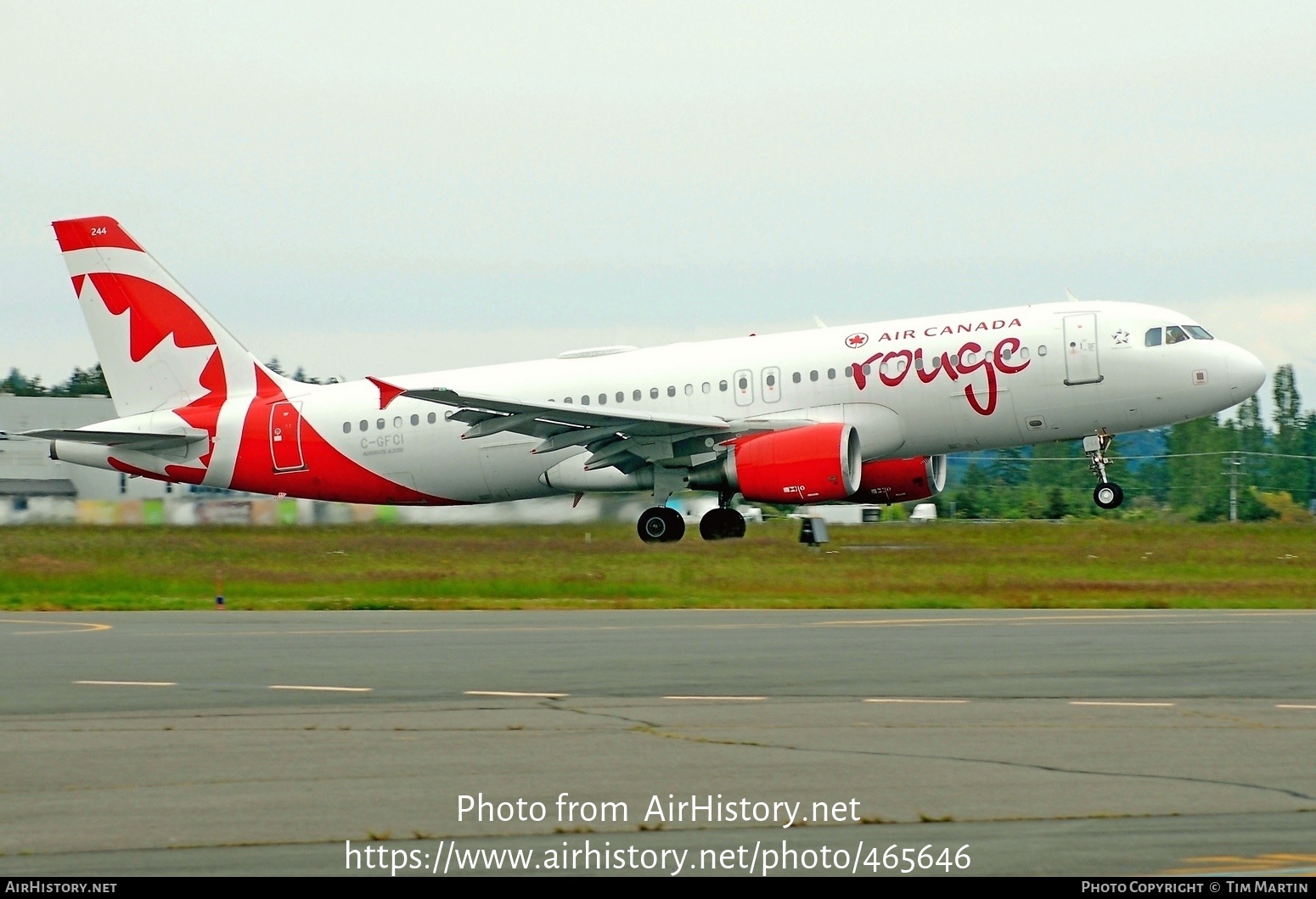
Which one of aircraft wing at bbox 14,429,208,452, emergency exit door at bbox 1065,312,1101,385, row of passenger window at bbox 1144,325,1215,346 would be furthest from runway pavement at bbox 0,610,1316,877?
aircraft wing at bbox 14,429,208,452

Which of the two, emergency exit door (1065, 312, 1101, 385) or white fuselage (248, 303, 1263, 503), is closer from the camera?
emergency exit door (1065, 312, 1101, 385)

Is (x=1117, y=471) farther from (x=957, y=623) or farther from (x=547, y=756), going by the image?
(x=547, y=756)

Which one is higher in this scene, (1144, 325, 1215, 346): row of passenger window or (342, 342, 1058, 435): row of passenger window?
(1144, 325, 1215, 346): row of passenger window

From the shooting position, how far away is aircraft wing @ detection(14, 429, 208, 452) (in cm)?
3466

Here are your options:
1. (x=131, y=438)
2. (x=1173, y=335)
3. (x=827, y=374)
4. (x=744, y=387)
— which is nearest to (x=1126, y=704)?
(x=827, y=374)

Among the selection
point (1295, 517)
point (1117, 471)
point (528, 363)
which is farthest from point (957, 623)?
point (1117, 471)

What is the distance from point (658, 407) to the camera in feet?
107

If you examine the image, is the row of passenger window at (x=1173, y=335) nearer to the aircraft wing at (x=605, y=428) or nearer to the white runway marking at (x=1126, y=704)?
the aircraft wing at (x=605, y=428)

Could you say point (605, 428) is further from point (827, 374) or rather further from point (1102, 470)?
point (1102, 470)

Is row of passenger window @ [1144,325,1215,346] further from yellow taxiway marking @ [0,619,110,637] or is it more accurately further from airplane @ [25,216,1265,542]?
yellow taxiway marking @ [0,619,110,637]

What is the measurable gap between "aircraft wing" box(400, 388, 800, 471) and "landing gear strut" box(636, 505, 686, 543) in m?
1.08

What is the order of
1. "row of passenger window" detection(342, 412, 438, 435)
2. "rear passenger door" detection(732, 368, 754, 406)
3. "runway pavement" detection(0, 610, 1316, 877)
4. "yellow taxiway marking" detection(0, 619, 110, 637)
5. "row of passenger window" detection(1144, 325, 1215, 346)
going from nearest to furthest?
"runway pavement" detection(0, 610, 1316, 877) → "yellow taxiway marking" detection(0, 619, 110, 637) → "row of passenger window" detection(1144, 325, 1215, 346) → "rear passenger door" detection(732, 368, 754, 406) → "row of passenger window" detection(342, 412, 438, 435)

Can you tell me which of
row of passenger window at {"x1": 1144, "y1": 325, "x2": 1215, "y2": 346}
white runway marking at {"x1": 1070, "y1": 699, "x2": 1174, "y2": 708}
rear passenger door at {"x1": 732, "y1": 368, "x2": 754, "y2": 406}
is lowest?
white runway marking at {"x1": 1070, "y1": 699, "x2": 1174, "y2": 708}

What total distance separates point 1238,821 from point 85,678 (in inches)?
377
